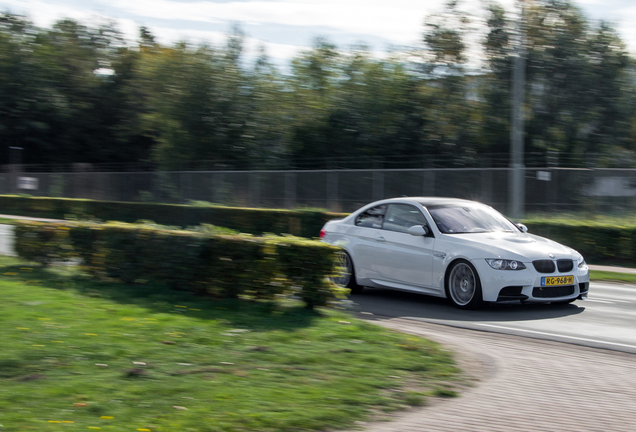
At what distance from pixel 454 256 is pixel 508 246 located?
28.7 inches

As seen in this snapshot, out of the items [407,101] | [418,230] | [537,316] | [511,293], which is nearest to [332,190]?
[407,101]

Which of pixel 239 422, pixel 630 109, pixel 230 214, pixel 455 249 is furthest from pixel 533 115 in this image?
pixel 239 422

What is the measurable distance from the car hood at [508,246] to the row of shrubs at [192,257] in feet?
7.44

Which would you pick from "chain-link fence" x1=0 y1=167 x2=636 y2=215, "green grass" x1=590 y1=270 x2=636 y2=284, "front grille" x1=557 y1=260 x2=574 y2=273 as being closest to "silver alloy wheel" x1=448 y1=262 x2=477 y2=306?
"front grille" x1=557 y1=260 x2=574 y2=273

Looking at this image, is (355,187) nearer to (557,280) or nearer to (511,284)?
(557,280)

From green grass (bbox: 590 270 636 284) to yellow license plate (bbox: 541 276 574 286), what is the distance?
5.15m

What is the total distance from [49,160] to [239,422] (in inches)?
2232

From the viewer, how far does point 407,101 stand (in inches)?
1433

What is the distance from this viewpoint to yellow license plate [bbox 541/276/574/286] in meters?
9.12

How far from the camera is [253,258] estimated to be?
8398 millimetres

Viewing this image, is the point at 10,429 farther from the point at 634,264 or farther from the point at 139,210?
the point at 139,210

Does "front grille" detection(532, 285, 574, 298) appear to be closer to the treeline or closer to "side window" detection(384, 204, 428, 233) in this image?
"side window" detection(384, 204, 428, 233)

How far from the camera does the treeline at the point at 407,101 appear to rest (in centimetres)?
3309

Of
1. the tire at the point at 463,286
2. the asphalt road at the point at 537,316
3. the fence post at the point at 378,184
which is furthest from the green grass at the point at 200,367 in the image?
the fence post at the point at 378,184
